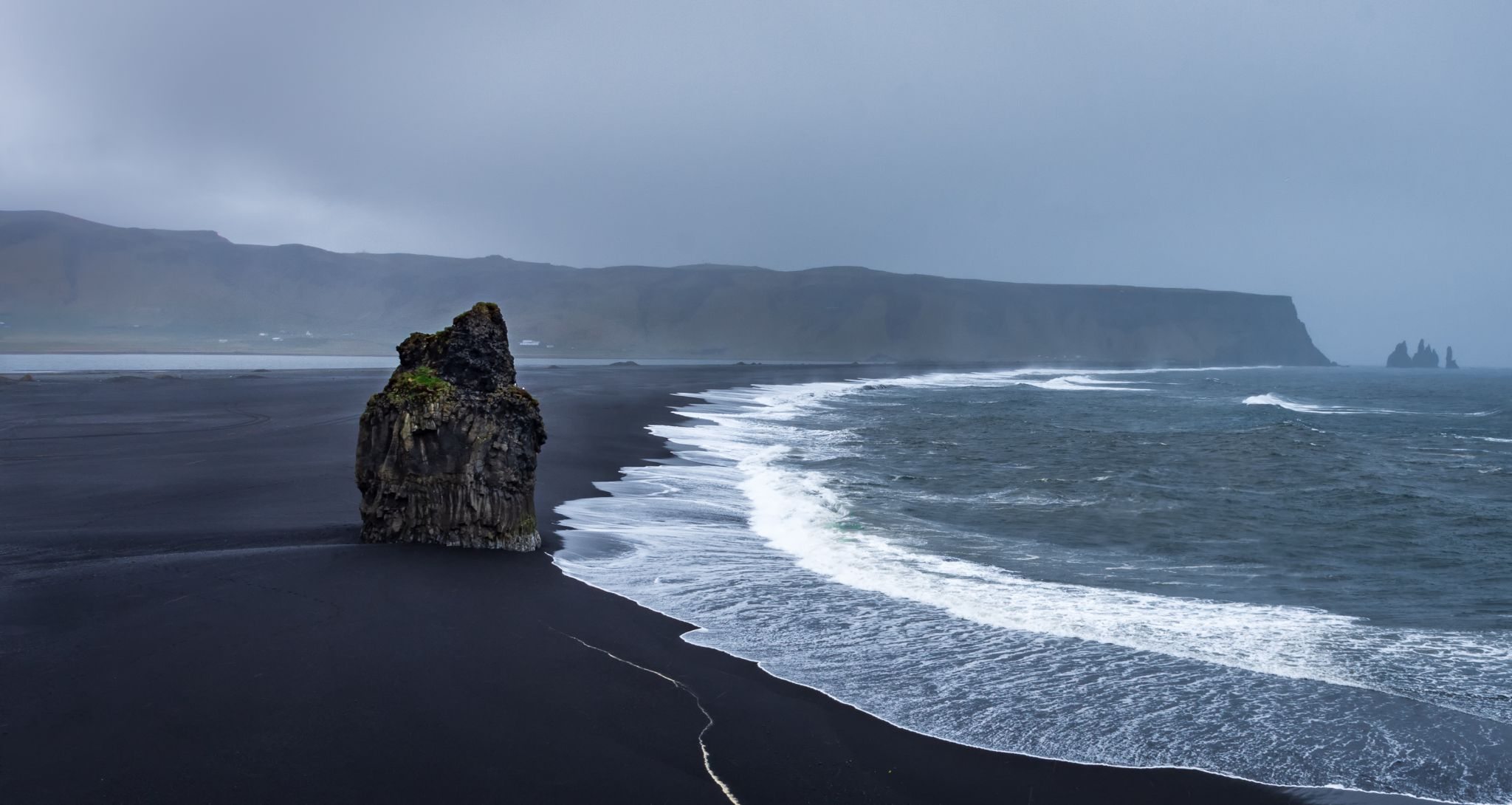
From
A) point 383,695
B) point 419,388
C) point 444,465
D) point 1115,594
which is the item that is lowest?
point 1115,594

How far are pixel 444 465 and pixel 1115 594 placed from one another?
683cm

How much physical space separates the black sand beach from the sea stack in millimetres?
328

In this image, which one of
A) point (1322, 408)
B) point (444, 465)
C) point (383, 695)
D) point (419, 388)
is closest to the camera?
point (383, 695)

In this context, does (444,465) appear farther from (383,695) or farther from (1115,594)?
(1115,594)

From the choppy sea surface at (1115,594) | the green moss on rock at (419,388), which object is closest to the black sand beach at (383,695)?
the choppy sea surface at (1115,594)

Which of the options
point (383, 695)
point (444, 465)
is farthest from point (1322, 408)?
point (383, 695)

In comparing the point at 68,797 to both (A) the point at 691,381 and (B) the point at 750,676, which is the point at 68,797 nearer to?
(B) the point at 750,676

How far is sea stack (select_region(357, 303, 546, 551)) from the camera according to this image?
8.93 metres

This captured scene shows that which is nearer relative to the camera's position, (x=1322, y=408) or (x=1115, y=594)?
(x=1115, y=594)

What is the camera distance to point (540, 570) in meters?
8.62

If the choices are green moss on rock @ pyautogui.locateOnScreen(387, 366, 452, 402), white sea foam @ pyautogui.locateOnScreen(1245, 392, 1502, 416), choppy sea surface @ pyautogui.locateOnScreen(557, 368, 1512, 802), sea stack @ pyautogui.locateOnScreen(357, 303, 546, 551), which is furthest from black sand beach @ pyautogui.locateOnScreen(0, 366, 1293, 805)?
white sea foam @ pyautogui.locateOnScreen(1245, 392, 1502, 416)

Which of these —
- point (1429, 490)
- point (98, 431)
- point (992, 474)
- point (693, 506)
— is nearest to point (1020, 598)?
point (693, 506)

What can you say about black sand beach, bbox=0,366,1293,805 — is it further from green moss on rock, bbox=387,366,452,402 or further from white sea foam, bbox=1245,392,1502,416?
white sea foam, bbox=1245,392,1502,416

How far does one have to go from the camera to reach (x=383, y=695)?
5352 millimetres
